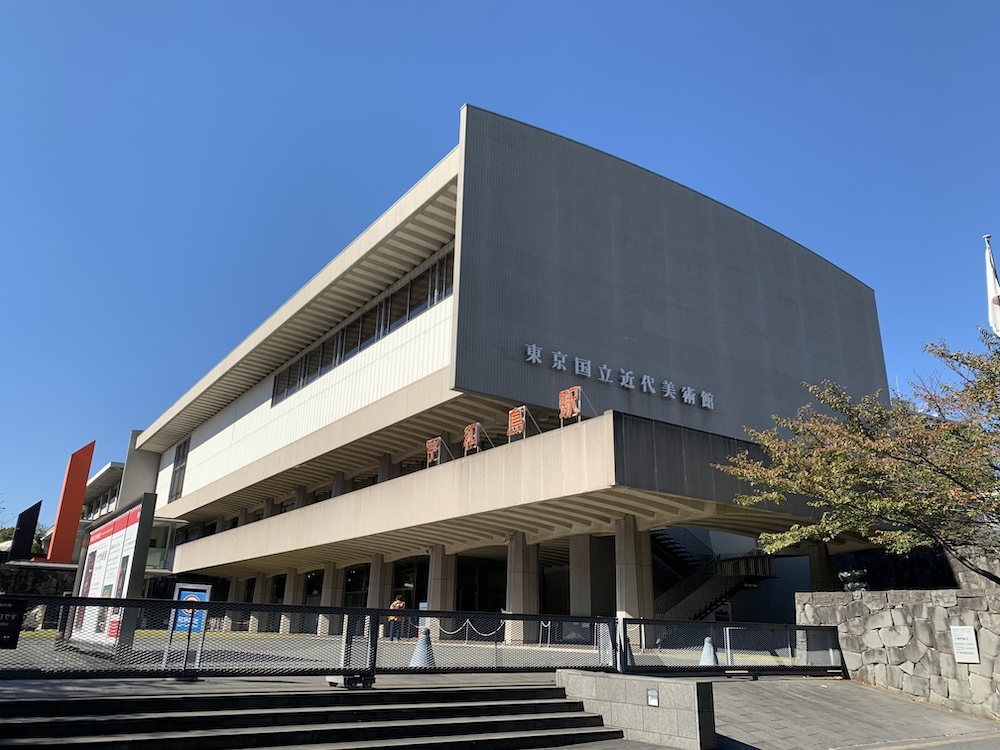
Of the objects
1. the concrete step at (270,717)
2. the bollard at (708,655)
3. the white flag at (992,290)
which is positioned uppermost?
the white flag at (992,290)

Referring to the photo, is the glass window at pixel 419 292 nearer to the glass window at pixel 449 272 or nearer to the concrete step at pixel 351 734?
the glass window at pixel 449 272

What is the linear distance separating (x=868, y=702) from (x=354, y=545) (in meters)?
22.9

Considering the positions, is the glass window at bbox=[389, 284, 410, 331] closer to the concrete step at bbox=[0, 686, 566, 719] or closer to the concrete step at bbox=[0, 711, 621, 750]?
the concrete step at bbox=[0, 686, 566, 719]

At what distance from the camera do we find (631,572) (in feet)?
73.9

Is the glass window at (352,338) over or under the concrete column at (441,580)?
over

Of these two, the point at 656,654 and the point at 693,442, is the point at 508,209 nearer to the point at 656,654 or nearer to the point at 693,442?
the point at 693,442

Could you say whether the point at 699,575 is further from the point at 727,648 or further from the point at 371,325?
the point at 371,325

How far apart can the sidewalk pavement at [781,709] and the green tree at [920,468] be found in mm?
3220

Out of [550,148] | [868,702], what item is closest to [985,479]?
[868,702]

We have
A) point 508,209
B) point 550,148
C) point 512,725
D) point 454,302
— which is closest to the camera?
point 512,725

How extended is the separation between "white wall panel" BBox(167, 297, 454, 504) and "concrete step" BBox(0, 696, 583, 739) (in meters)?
15.7

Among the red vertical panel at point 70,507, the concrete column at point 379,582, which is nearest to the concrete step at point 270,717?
the concrete column at point 379,582

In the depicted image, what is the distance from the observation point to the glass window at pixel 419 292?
30.5 metres

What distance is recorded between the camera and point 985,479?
567 inches
